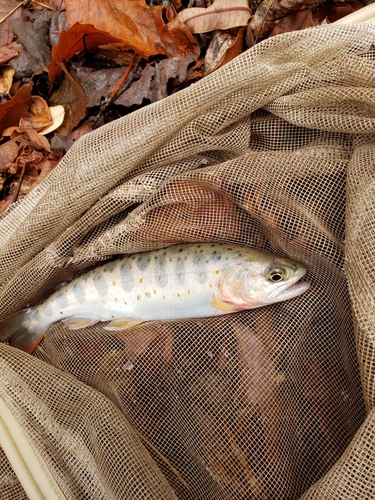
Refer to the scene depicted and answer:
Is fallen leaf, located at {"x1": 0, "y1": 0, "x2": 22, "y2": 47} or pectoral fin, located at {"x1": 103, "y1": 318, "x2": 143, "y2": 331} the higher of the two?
fallen leaf, located at {"x1": 0, "y1": 0, "x2": 22, "y2": 47}

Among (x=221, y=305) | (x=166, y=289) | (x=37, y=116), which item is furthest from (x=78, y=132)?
(x=221, y=305)

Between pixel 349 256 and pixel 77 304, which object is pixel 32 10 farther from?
pixel 349 256

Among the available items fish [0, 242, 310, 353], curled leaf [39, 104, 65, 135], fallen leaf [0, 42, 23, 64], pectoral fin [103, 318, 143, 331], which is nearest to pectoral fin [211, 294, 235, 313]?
fish [0, 242, 310, 353]

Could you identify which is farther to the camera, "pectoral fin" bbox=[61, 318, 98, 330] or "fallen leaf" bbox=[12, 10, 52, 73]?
"fallen leaf" bbox=[12, 10, 52, 73]

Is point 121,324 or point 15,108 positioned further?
point 15,108

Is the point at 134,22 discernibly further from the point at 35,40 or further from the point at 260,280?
the point at 260,280

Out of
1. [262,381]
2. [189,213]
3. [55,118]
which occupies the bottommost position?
[262,381]

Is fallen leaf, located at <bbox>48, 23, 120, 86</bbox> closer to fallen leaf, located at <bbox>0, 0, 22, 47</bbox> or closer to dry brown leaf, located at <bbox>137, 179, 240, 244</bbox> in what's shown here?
fallen leaf, located at <bbox>0, 0, 22, 47</bbox>
